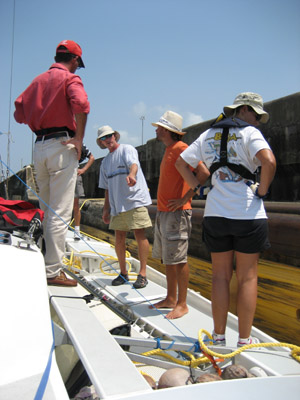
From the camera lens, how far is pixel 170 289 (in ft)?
9.45

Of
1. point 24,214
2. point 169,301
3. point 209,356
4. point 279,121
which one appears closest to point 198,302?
point 169,301

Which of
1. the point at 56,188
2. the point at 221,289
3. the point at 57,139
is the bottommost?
the point at 221,289

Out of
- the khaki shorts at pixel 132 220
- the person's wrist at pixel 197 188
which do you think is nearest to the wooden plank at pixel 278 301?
the person's wrist at pixel 197 188


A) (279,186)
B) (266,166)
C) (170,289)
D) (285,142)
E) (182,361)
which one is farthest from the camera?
(279,186)

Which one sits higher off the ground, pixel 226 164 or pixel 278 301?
pixel 226 164

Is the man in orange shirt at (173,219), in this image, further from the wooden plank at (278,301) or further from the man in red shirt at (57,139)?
the man in red shirt at (57,139)

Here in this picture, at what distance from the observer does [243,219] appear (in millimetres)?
2035

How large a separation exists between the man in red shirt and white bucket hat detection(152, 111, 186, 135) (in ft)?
1.98

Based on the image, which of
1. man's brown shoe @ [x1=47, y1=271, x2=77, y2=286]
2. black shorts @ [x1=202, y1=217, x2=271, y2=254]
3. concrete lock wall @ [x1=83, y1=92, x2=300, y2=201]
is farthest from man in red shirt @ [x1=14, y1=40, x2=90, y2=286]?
concrete lock wall @ [x1=83, y1=92, x2=300, y2=201]

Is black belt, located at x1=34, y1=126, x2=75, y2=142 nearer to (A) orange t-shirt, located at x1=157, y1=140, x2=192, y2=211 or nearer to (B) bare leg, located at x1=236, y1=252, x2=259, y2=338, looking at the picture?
(A) orange t-shirt, located at x1=157, y1=140, x2=192, y2=211

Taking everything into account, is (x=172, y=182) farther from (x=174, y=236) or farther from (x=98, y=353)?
(x=98, y=353)

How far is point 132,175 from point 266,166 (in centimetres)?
152

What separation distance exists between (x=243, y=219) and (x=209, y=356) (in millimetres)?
747

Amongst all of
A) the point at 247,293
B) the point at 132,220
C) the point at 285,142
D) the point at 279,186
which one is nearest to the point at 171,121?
the point at 132,220
